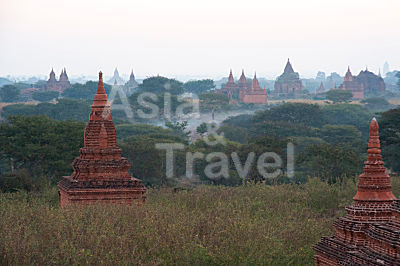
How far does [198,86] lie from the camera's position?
151625 mm

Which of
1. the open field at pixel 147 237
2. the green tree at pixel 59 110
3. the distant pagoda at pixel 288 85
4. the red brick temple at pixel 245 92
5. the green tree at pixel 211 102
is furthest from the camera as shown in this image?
the distant pagoda at pixel 288 85

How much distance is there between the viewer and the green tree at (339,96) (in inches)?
5022

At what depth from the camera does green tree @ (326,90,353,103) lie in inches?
5022

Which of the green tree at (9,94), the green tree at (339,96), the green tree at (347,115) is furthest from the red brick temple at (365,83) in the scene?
the green tree at (9,94)

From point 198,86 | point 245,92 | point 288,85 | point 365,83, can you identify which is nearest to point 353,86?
point 365,83

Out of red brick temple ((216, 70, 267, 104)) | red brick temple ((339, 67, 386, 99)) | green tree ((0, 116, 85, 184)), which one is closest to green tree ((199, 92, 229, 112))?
→ red brick temple ((216, 70, 267, 104))

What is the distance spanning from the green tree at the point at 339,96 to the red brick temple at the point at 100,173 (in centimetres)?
10692

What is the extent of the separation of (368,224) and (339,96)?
11668cm

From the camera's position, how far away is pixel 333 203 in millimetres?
29016

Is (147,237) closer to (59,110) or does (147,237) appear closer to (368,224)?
(368,224)

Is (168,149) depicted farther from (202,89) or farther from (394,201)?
(202,89)

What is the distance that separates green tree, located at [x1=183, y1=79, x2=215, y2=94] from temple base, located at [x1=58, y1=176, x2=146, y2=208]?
127087 mm

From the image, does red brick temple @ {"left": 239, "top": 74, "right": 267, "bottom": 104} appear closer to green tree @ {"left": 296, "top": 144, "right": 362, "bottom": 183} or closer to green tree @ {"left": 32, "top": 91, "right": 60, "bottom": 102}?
green tree @ {"left": 32, "top": 91, "right": 60, "bottom": 102}

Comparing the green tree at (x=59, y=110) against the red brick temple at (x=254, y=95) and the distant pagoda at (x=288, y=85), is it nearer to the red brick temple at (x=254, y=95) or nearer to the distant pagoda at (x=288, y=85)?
the red brick temple at (x=254, y=95)
